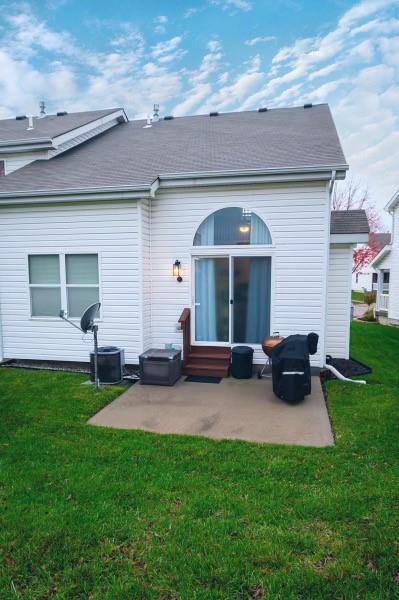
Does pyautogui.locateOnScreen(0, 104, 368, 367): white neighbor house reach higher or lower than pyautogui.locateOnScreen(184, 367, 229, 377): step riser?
higher

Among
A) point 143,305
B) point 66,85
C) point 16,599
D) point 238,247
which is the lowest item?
point 16,599

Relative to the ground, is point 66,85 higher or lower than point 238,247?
higher

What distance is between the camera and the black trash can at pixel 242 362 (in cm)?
657

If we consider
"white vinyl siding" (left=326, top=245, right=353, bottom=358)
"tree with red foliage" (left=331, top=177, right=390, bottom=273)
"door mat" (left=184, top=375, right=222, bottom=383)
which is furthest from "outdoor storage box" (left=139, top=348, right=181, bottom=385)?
"tree with red foliage" (left=331, top=177, right=390, bottom=273)

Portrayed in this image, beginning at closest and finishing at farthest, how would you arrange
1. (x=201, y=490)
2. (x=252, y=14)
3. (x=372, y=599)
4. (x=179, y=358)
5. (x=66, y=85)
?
(x=372, y=599), (x=201, y=490), (x=179, y=358), (x=252, y=14), (x=66, y=85)

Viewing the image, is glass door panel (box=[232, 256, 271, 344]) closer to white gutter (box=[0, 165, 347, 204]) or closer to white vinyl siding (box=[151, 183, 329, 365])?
white vinyl siding (box=[151, 183, 329, 365])

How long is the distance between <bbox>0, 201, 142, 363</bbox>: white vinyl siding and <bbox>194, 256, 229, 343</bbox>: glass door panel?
1257 millimetres

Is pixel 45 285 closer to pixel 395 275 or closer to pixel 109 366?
pixel 109 366

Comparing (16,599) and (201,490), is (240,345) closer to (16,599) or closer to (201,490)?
(201,490)

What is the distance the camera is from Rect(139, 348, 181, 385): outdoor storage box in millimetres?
6285

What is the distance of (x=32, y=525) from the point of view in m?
2.72

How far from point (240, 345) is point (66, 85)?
567 inches

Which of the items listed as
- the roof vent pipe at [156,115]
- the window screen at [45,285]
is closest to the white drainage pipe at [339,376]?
the window screen at [45,285]

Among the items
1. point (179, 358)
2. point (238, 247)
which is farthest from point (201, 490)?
point (238, 247)
